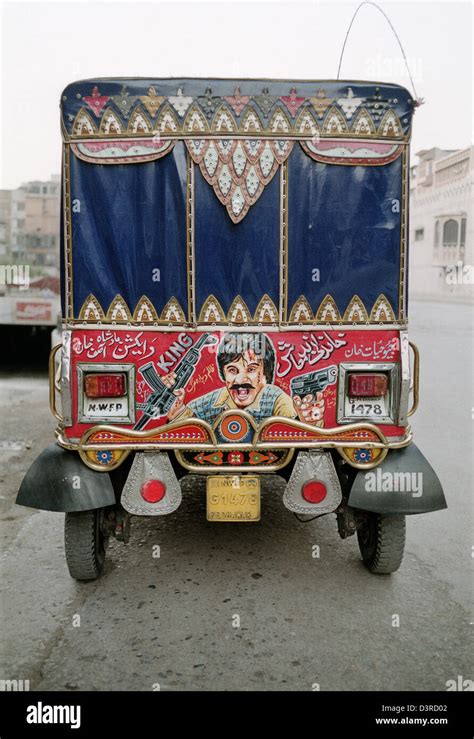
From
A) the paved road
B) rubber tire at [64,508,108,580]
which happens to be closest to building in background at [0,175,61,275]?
the paved road

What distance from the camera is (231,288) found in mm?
3678

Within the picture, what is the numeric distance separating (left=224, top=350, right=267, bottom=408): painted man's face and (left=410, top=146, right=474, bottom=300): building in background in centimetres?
3141

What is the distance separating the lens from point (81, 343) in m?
3.65

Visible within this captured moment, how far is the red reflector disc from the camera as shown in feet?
12.5

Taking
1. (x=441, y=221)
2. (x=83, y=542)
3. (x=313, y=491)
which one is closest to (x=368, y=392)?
(x=313, y=491)

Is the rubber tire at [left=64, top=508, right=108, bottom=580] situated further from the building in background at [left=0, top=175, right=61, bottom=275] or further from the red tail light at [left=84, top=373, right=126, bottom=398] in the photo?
the building in background at [left=0, top=175, right=61, bottom=275]

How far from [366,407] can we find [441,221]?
124ft

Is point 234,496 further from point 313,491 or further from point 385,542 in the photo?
point 385,542

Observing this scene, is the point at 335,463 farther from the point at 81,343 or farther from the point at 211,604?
the point at 81,343

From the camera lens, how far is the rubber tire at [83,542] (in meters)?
3.90

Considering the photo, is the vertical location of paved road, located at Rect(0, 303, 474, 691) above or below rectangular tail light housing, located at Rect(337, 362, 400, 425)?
below

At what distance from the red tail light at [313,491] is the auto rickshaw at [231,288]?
8.0 inches
